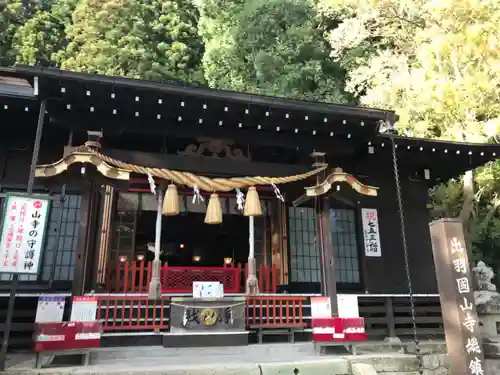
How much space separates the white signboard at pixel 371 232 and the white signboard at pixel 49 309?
666cm

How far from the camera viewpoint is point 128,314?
7582 millimetres

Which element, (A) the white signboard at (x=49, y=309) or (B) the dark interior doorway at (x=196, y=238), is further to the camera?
(B) the dark interior doorway at (x=196, y=238)

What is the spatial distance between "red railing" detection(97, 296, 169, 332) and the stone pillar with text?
4.68 meters

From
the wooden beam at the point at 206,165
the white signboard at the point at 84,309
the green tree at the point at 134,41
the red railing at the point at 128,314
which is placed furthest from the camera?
the green tree at the point at 134,41

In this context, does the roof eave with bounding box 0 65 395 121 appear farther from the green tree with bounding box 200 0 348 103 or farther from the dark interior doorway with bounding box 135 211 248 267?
the green tree with bounding box 200 0 348 103

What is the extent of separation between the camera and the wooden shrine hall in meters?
7.06

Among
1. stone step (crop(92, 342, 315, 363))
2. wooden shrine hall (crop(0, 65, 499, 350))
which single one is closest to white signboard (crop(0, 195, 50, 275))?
wooden shrine hall (crop(0, 65, 499, 350))

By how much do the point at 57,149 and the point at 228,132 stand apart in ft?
11.5

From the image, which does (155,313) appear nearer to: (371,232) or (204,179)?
(204,179)

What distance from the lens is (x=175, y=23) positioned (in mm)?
25406

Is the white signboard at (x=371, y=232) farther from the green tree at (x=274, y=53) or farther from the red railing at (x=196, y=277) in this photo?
the green tree at (x=274, y=53)

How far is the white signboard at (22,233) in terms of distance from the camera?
5719 millimetres

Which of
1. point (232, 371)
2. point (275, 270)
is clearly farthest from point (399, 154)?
point (232, 371)

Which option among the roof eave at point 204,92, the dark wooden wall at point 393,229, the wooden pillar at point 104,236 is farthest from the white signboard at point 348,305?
the wooden pillar at point 104,236
